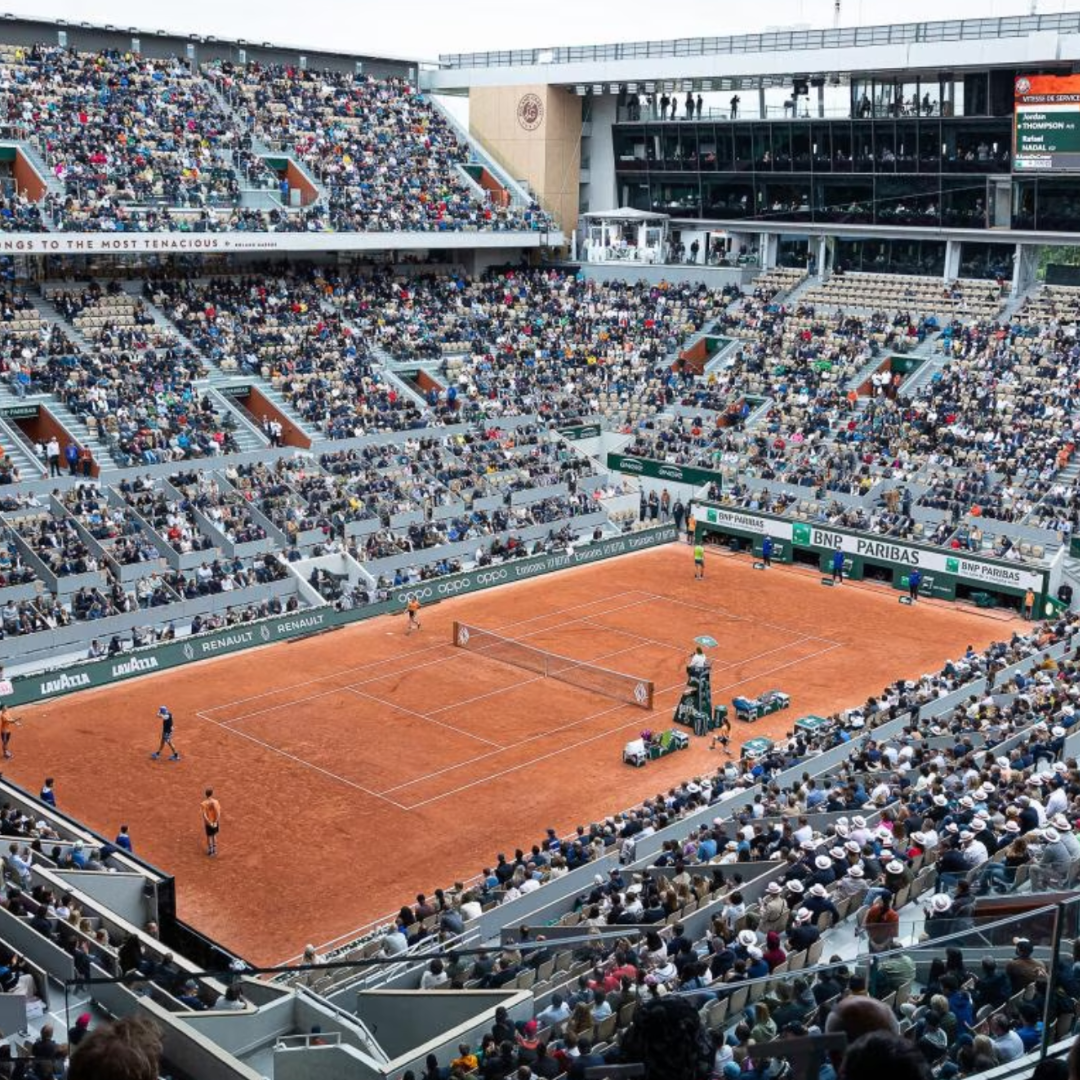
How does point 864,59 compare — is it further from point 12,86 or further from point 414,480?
point 12,86

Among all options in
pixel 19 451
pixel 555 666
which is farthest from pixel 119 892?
pixel 19 451

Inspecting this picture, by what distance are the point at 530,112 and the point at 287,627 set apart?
40.7 m

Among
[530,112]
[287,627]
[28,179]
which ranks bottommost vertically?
[287,627]

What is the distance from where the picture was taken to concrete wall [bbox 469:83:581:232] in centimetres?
7212

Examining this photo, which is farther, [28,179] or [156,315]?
[156,315]

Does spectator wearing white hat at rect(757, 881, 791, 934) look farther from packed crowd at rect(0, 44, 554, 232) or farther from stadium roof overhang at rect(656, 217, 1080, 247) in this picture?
stadium roof overhang at rect(656, 217, 1080, 247)

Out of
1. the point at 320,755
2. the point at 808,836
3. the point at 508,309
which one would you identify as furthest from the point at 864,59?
the point at 808,836

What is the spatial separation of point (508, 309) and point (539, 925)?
1931 inches

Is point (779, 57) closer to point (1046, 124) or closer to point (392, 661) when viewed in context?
point (1046, 124)

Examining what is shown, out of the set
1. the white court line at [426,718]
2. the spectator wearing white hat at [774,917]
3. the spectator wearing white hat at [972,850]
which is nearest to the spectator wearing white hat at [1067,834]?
the spectator wearing white hat at [972,850]

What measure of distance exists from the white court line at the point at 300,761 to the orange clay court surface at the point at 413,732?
0.17ft

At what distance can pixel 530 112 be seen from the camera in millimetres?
72750

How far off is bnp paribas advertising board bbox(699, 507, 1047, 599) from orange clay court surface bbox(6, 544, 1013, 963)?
1145 mm

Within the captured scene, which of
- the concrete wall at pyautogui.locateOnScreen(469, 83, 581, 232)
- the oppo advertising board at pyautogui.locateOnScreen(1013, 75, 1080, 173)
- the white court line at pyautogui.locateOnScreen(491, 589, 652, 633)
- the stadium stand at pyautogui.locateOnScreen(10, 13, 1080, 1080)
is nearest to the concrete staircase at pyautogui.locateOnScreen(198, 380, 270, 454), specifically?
the stadium stand at pyautogui.locateOnScreen(10, 13, 1080, 1080)
